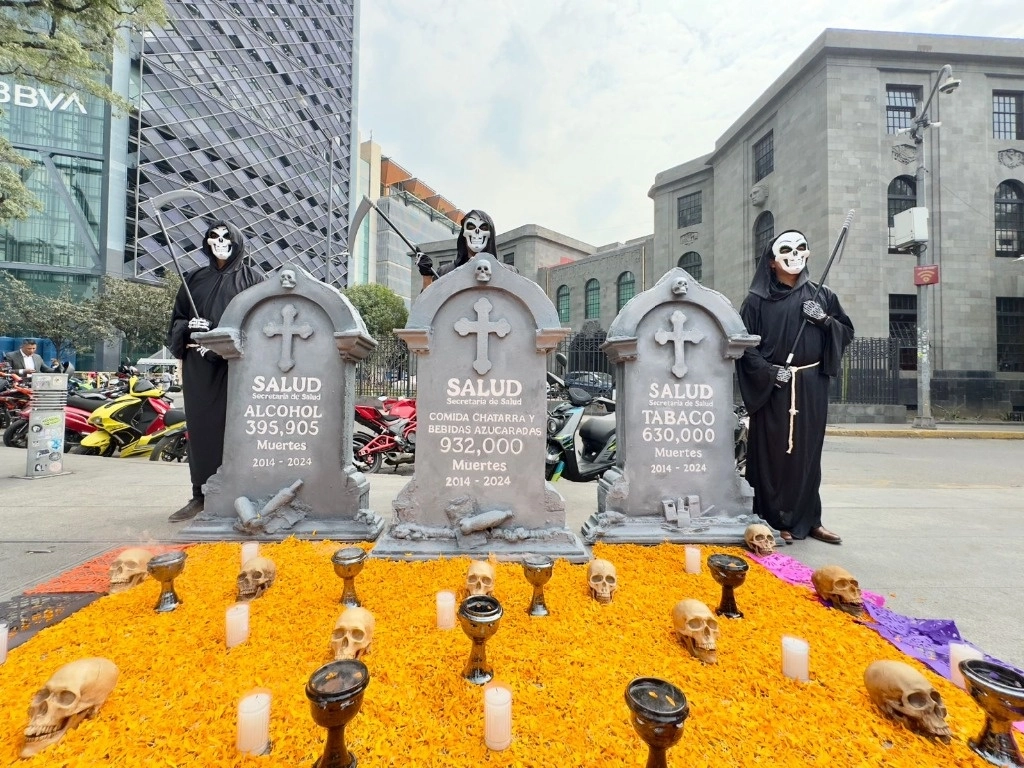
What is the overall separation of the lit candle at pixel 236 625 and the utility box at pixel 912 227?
59.3 feet

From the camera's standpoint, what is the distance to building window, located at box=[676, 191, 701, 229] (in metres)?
25.6

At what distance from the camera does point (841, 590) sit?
2.47m

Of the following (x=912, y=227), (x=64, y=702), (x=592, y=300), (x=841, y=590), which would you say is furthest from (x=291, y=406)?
(x=592, y=300)

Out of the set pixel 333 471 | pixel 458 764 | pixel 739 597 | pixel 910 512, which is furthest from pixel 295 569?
pixel 910 512

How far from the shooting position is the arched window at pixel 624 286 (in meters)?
30.0

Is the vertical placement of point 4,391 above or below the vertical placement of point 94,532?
above

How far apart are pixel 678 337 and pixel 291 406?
3.03m

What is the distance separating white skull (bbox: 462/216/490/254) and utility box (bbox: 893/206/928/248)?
50.8 ft

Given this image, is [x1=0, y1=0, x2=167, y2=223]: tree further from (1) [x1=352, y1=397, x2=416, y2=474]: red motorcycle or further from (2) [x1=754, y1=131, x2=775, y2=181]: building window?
(2) [x1=754, y1=131, x2=775, y2=181]: building window

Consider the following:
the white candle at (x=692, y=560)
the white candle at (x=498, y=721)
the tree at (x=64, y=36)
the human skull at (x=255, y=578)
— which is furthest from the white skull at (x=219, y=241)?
the tree at (x=64, y=36)

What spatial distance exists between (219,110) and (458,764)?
5093cm

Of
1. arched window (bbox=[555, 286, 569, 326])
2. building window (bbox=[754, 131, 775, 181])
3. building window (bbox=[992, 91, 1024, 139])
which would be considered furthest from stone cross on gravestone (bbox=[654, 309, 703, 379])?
arched window (bbox=[555, 286, 569, 326])

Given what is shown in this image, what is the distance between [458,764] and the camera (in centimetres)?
145

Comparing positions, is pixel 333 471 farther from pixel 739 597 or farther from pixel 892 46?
pixel 892 46
